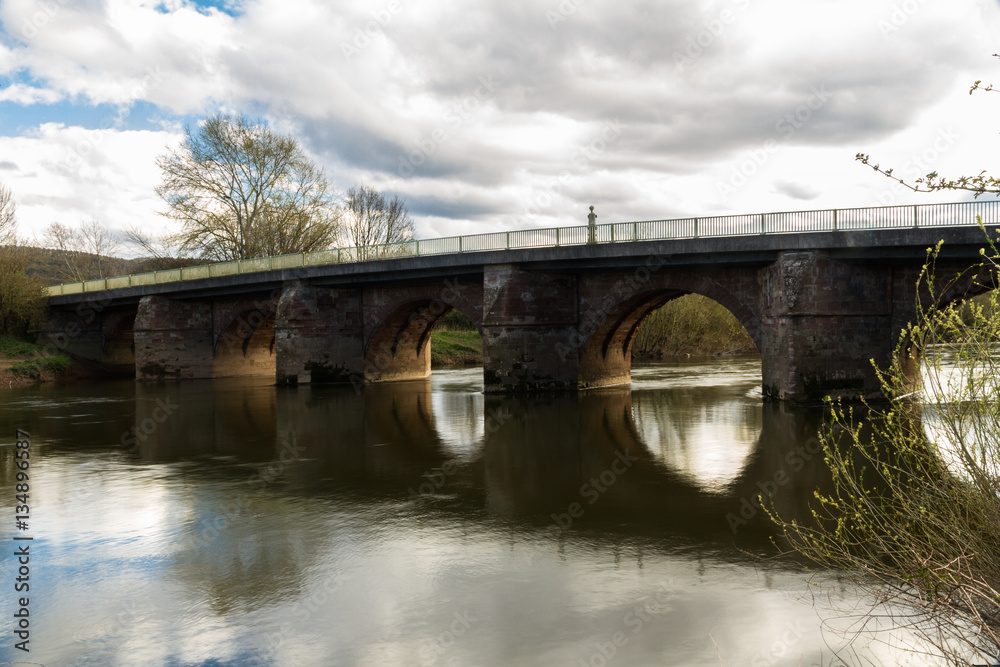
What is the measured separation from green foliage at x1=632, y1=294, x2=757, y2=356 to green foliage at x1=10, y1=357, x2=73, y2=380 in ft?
104

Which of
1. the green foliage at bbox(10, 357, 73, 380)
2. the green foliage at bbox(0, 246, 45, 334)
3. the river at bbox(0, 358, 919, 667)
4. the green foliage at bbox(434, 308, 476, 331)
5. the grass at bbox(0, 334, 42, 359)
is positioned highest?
the green foliage at bbox(0, 246, 45, 334)

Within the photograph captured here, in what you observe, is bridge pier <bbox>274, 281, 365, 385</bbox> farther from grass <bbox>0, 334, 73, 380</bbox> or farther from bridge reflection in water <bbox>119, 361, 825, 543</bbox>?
grass <bbox>0, 334, 73, 380</bbox>

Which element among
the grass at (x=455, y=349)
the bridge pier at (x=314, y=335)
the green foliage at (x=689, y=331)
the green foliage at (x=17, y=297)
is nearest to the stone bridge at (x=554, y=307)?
the bridge pier at (x=314, y=335)

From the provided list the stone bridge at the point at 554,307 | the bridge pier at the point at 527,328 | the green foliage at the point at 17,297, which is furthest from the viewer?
the green foliage at the point at 17,297

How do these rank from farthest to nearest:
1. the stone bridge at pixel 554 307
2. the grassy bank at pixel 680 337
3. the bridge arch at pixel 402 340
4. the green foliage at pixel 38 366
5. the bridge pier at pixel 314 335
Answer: the grassy bank at pixel 680 337 → the green foliage at pixel 38 366 → the bridge arch at pixel 402 340 → the bridge pier at pixel 314 335 → the stone bridge at pixel 554 307

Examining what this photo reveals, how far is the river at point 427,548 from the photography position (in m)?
5.65

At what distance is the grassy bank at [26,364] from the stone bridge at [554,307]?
11.1 ft

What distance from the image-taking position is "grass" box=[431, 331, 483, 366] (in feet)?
141

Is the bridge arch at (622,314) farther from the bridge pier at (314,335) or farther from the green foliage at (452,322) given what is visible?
the green foliage at (452,322)

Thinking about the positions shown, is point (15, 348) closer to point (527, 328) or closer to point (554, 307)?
point (527, 328)

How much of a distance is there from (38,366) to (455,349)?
71.5ft

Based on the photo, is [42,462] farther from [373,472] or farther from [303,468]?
[373,472]

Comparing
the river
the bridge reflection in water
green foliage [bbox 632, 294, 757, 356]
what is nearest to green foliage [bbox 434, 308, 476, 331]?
green foliage [bbox 632, 294, 757, 356]

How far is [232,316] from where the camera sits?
3500 cm
